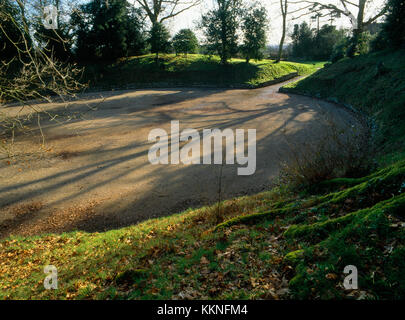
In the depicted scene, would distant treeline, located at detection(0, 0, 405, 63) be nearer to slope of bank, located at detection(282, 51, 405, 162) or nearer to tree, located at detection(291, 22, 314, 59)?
slope of bank, located at detection(282, 51, 405, 162)

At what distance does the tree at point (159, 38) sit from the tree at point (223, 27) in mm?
5255

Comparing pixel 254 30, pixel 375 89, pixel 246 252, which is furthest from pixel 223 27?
pixel 246 252

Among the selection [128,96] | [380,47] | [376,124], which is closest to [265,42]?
[380,47]

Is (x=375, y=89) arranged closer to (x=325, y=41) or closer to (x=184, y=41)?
(x=184, y=41)

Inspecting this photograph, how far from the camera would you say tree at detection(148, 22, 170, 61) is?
32.7 m

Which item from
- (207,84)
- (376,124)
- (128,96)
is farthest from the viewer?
(207,84)

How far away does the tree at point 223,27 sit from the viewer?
102 ft

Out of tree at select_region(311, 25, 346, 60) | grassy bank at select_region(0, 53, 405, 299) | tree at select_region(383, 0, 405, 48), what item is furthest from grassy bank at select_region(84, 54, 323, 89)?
grassy bank at select_region(0, 53, 405, 299)

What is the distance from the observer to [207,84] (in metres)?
30.5

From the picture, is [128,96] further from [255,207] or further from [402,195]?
[402,195]

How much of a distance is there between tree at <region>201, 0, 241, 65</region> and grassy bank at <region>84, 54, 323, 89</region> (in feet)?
5.79

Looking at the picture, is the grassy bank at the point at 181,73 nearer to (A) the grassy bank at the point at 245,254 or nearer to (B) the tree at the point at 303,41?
(B) the tree at the point at 303,41

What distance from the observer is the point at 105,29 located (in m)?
32.0
